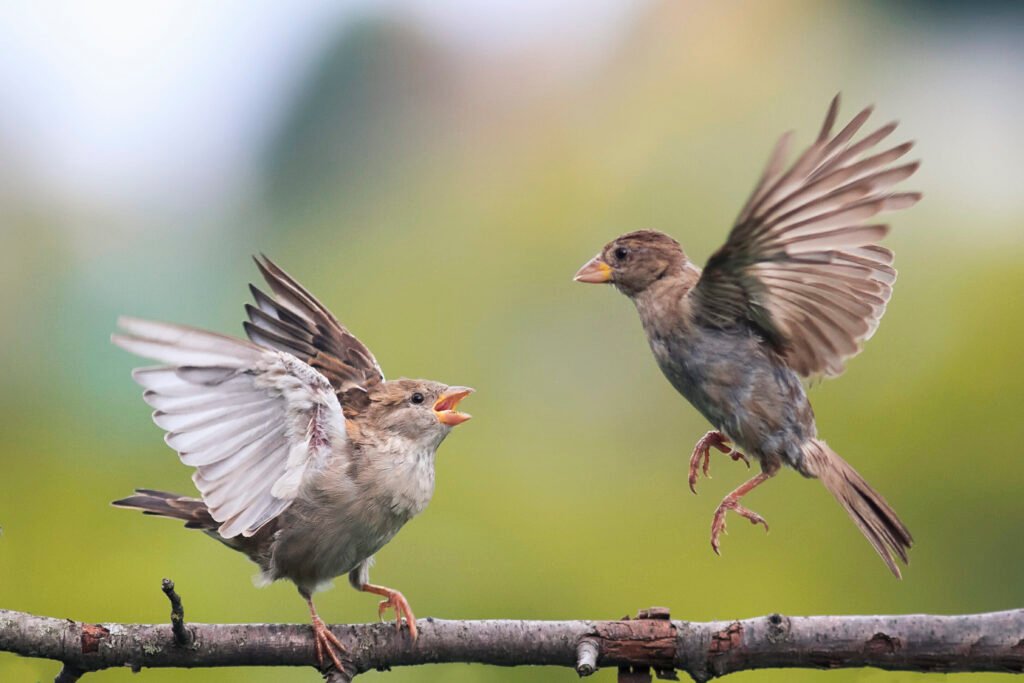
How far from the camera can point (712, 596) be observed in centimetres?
695

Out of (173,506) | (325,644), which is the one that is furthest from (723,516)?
(173,506)

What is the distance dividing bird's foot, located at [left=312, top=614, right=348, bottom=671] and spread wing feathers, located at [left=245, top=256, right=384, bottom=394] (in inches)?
50.3

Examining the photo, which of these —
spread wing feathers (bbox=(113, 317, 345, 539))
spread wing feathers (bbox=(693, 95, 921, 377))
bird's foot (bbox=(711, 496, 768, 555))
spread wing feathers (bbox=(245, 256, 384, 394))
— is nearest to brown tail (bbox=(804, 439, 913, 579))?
spread wing feathers (bbox=(693, 95, 921, 377))

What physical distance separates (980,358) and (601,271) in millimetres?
5524

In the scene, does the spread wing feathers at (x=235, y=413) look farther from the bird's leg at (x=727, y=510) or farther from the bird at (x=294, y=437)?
the bird's leg at (x=727, y=510)

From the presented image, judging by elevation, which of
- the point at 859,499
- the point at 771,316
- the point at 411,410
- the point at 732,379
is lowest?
the point at 859,499

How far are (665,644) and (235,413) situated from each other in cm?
121

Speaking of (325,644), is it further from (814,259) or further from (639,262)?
(814,259)

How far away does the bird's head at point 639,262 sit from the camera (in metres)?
3.39

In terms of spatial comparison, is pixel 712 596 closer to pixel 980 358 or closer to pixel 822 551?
pixel 822 551

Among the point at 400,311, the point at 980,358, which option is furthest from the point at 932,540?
the point at 400,311

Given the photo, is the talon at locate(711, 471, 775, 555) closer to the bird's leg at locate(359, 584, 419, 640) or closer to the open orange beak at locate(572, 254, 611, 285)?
the open orange beak at locate(572, 254, 611, 285)

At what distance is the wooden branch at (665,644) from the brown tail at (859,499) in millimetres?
412

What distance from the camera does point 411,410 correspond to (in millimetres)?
3846
